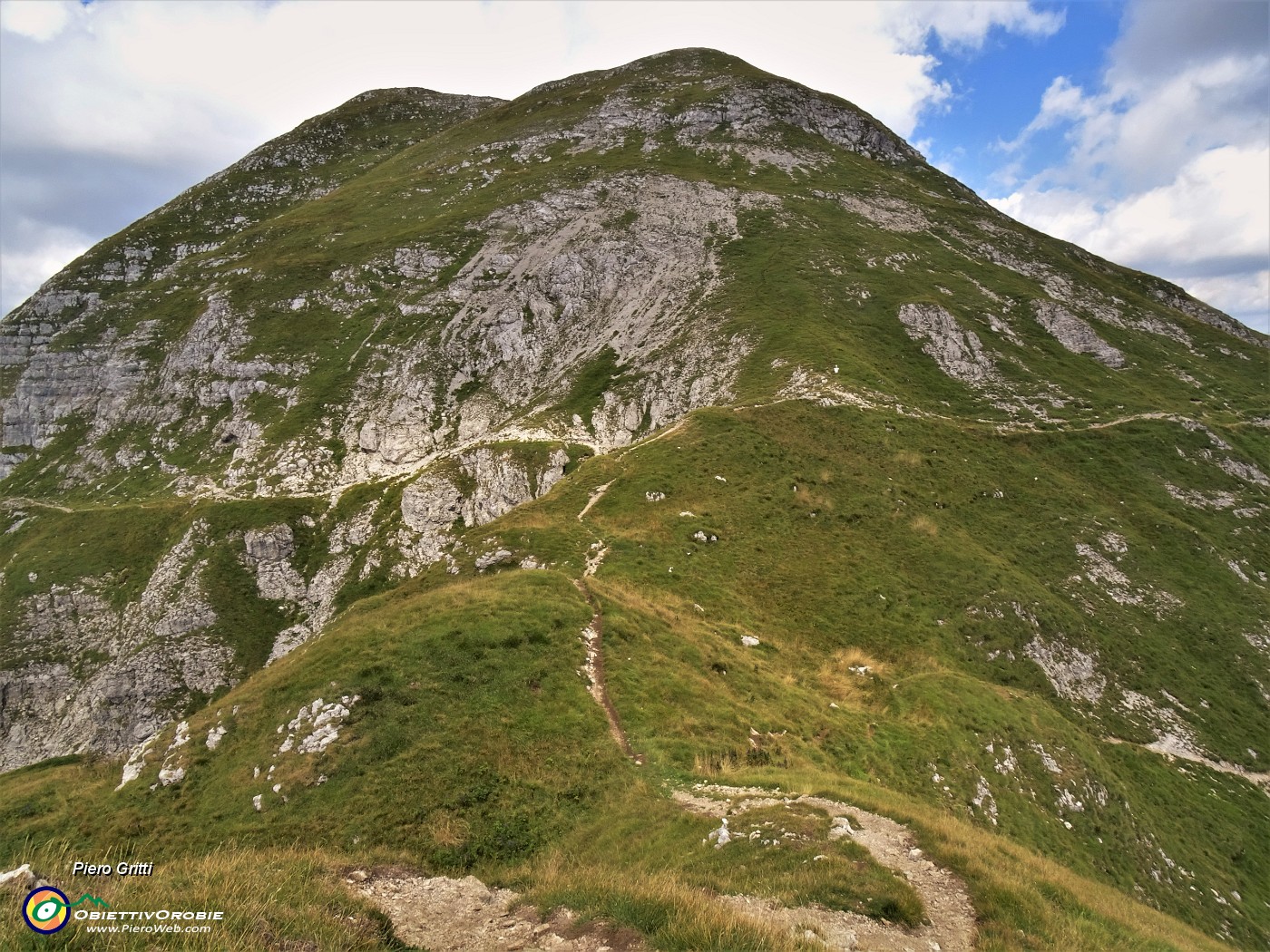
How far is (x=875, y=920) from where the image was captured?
468 inches

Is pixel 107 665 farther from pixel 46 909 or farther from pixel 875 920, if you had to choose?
pixel 875 920

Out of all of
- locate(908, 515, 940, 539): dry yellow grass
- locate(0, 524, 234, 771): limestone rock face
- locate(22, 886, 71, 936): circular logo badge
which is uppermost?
locate(908, 515, 940, 539): dry yellow grass

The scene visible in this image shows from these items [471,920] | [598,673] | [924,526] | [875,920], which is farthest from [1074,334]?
[471,920]

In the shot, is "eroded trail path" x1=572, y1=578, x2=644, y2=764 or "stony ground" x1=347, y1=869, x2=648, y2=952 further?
"eroded trail path" x1=572, y1=578, x2=644, y2=764

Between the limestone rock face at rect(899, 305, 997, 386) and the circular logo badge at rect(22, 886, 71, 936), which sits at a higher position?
the limestone rock face at rect(899, 305, 997, 386)

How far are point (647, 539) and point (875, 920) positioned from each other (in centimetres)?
2918

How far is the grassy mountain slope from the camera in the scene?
18781mm

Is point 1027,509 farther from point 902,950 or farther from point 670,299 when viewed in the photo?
point 670,299

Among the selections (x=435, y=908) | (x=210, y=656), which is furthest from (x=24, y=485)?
(x=435, y=908)

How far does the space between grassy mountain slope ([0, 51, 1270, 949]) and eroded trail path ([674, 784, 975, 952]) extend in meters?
0.54

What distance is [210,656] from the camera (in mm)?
58812

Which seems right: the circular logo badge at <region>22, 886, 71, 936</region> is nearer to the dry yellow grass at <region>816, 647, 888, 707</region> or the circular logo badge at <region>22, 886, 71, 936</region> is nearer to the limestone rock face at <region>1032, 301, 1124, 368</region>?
the dry yellow grass at <region>816, 647, 888, 707</region>

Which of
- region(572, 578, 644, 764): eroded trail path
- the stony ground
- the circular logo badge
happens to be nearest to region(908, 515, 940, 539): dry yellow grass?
region(572, 578, 644, 764): eroded trail path

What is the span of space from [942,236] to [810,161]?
35608 mm
